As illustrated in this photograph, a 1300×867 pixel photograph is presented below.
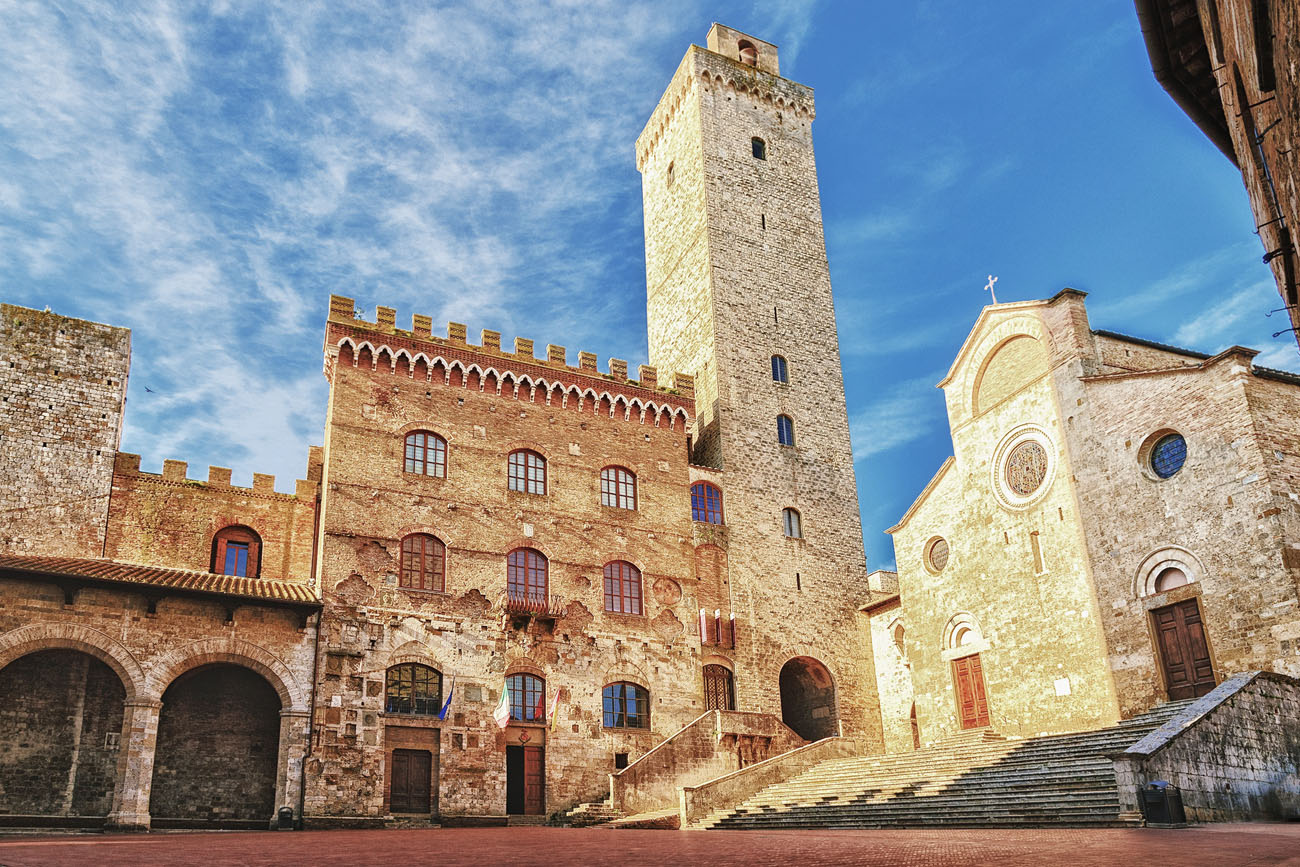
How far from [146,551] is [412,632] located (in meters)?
6.93

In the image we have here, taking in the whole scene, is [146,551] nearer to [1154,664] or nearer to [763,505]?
Result: [763,505]

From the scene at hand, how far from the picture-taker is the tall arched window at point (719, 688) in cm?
2823

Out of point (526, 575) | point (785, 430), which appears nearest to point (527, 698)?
point (526, 575)

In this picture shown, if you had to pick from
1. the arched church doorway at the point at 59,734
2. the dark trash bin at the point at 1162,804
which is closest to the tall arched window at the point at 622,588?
the arched church doorway at the point at 59,734

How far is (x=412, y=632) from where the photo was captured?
24625mm

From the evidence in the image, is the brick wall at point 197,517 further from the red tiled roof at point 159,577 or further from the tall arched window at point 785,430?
the tall arched window at point 785,430

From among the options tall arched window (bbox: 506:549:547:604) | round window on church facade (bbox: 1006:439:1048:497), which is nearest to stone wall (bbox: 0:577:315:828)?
tall arched window (bbox: 506:549:547:604)

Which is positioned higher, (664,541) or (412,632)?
(664,541)

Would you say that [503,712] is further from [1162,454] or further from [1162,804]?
[1162,454]

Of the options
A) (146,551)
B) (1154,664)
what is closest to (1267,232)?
(1154,664)

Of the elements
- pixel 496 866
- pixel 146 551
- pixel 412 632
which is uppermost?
pixel 146 551

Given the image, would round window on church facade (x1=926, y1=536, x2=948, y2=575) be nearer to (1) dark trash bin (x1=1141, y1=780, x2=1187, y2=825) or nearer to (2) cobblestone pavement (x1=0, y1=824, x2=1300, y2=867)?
(1) dark trash bin (x1=1141, y1=780, x2=1187, y2=825)

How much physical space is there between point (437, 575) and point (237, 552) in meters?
5.40

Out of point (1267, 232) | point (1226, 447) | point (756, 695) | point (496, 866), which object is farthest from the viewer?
point (756, 695)
